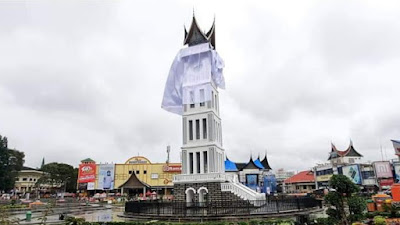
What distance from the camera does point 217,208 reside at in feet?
73.7

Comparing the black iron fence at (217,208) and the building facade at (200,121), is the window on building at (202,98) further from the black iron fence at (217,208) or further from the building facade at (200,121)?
the black iron fence at (217,208)

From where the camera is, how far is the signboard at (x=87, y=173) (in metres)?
71.5

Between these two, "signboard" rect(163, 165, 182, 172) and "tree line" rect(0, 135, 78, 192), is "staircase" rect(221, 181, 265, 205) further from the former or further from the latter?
Answer: "tree line" rect(0, 135, 78, 192)

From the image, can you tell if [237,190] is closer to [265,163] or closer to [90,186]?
[90,186]

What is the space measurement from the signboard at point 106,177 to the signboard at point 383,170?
190 feet

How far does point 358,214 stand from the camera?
13.0 m

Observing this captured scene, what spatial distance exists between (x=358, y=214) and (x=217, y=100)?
2435cm

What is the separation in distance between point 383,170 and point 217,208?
52318 millimetres

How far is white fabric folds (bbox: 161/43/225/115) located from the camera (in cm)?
3384

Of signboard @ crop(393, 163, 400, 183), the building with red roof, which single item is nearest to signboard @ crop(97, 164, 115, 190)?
the building with red roof

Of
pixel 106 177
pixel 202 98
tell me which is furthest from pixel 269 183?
pixel 202 98

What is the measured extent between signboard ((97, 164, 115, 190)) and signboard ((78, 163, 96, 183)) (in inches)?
62.4

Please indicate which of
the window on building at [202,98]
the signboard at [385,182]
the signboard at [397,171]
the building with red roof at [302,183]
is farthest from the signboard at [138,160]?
the signboard at [397,171]

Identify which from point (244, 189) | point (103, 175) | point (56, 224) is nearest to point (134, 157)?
point (103, 175)
